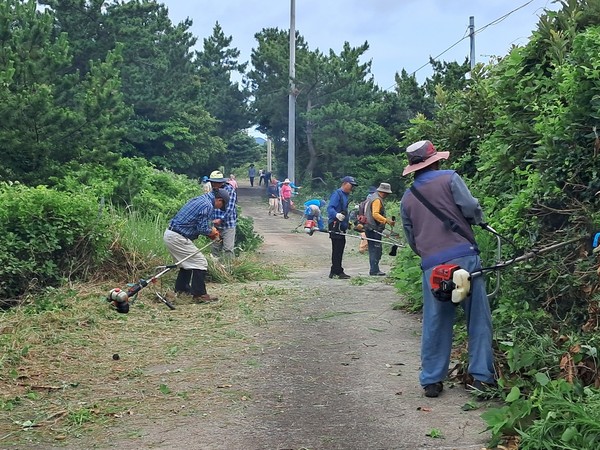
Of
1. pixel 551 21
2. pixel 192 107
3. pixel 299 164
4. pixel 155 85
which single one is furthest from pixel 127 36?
pixel 551 21

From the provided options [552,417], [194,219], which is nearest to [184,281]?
[194,219]

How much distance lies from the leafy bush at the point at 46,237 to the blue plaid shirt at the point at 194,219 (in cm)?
110

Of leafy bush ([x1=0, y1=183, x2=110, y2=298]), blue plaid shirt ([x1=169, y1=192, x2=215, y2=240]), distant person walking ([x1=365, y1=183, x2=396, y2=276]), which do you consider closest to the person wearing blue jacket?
distant person walking ([x1=365, y1=183, x2=396, y2=276])

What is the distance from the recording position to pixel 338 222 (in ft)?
45.9

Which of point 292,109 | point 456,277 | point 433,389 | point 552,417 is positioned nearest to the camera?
point 552,417

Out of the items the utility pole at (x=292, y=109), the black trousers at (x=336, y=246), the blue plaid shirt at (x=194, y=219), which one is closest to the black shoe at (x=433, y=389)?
the blue plaid shirt at (x=194, y=219)

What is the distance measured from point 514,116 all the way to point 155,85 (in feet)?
123

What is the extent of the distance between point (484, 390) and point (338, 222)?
8450 millimetres

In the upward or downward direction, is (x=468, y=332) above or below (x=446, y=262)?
below

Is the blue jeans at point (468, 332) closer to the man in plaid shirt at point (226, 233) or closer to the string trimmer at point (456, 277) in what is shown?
the string trimmer at point (456, 277)

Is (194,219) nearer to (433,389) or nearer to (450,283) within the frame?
(433,389)

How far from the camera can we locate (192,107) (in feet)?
148

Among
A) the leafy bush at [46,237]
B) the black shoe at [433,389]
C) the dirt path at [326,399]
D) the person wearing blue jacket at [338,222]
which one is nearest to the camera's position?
the dirt path at [326,399]

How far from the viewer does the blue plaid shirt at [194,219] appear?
1095cm
